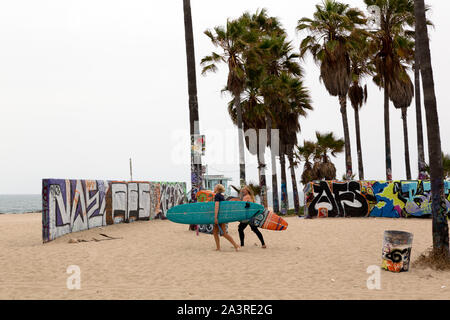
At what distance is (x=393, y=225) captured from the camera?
18.3 meters

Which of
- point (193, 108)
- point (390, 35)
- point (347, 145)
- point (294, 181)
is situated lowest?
point (294, 181)

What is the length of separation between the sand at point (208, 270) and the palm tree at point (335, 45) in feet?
47.9

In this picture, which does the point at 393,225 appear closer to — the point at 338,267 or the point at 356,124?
the point at 338,267

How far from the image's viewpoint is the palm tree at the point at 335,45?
26891 mm

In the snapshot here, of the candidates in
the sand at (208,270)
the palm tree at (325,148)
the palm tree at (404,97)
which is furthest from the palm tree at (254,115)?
the sand at (208,270)

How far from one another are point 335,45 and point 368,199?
10265 mm

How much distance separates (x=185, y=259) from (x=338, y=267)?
3.51 m

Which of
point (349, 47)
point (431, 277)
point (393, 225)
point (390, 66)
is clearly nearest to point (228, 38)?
point (349, 47)

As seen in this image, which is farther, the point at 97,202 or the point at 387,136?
the point at 387,136

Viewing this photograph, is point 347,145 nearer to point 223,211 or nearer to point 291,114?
point 291,114

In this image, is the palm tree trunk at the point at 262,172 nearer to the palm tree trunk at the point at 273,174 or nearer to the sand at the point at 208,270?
the palm tree trunk at the point at 273,174

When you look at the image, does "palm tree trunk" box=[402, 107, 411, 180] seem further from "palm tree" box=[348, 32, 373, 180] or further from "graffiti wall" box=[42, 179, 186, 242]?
"graffiti wall" box=[42, 179, 186, 242]

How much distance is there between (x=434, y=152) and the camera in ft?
30.1

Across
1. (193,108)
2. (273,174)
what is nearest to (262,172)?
(273,174)
